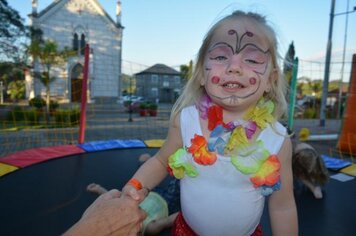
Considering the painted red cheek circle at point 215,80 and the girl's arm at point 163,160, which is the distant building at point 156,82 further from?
the painted red cheek circle at point 215,80

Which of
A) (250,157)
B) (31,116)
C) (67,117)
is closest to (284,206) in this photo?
(250,157)

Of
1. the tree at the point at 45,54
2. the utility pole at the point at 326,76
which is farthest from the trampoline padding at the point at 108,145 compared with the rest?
the tree at the point at 45,54

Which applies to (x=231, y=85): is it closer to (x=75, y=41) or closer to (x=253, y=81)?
(x=253, y=81)

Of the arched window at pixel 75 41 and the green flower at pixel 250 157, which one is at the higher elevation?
the arched window at pixel 75 41

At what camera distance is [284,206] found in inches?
32.8

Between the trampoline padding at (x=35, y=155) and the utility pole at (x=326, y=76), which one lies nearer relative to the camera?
the trampoline padding at (x=35, y=155)

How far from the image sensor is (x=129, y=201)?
0.67 m

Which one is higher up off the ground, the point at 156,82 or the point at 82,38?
the point at 82,38

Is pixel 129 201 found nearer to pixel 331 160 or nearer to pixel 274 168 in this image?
pixel 274 168

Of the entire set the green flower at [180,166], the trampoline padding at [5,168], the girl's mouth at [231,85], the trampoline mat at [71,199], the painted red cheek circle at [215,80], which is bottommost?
the trampoline mat at [71,199]

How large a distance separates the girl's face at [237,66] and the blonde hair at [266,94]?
0.02 metres

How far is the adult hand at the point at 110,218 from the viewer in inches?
22.9

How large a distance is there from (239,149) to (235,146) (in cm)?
1

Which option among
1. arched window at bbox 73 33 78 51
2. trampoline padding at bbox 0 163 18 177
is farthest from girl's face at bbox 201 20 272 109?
arched window at bbox 73 33 78 51
